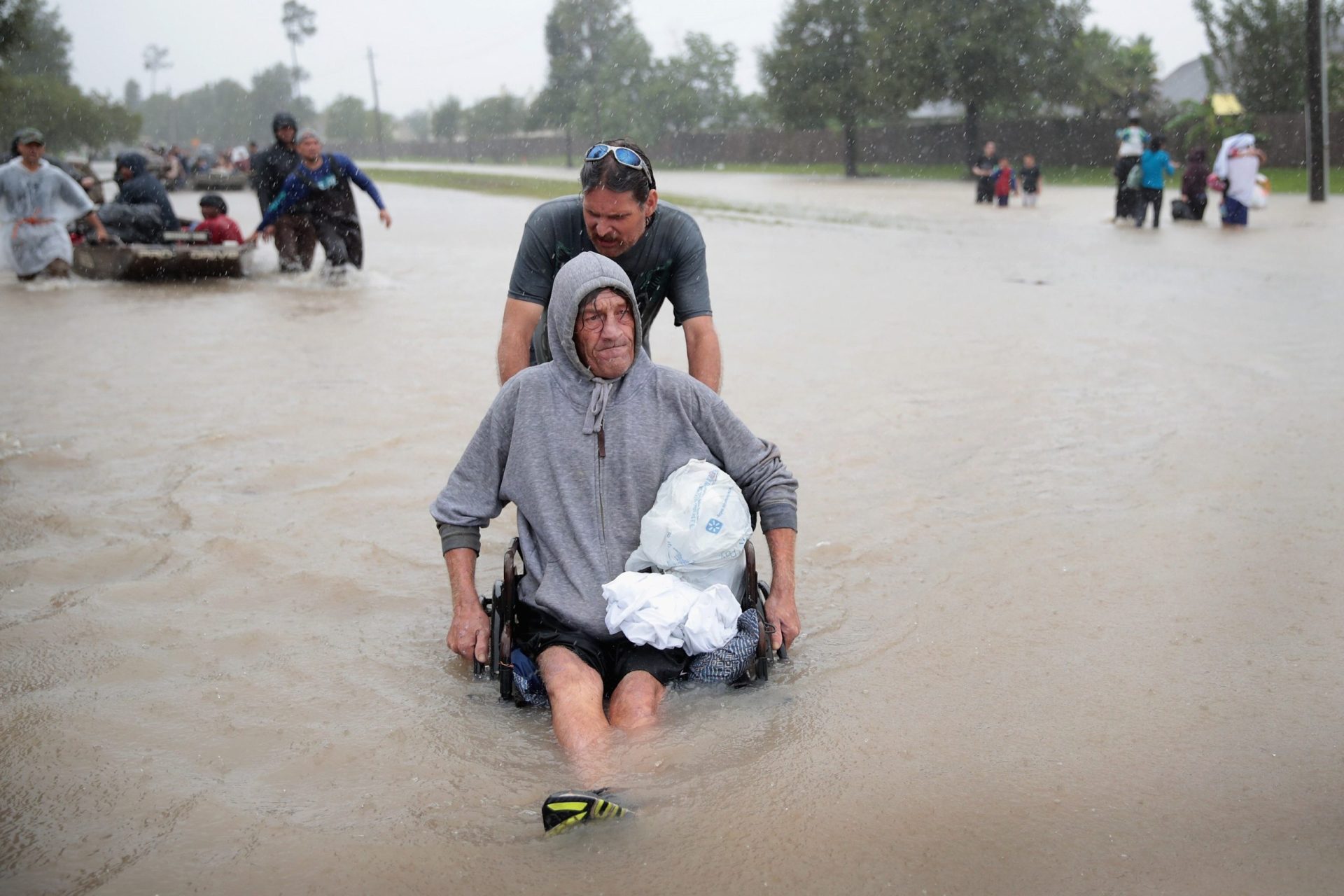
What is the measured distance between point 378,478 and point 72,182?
32.2 ft

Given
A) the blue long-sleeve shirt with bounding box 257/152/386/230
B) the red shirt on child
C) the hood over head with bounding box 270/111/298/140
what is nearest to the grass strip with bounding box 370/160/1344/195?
the red shirt on child

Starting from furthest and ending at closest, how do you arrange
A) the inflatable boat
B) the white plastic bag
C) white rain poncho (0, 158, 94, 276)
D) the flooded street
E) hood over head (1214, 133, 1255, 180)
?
hood over head (1214, 133, 1255, 180) → the inflatable boat → white rain poncho (0, 158, 94, 276) → the white plastic bag → the flooded street

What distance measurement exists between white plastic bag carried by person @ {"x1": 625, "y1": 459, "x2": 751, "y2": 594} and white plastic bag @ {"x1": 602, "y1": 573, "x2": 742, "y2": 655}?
5 cm

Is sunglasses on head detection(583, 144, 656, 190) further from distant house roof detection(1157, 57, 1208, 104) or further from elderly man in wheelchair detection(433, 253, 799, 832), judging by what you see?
distant house roof detection(1157, 57, 1208, 104)

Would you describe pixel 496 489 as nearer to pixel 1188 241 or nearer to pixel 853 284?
pixel 853 284

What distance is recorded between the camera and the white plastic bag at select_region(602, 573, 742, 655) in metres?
3.77

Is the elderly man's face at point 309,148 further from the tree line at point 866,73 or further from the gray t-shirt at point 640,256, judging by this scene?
the tree line at point 866,73

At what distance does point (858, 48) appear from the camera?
2072 inches

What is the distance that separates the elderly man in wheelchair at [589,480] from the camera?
391 centimetres

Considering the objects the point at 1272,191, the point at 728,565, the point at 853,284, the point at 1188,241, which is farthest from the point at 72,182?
the point at 1272,191

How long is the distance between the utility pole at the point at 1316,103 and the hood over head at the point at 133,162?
62.6 ft

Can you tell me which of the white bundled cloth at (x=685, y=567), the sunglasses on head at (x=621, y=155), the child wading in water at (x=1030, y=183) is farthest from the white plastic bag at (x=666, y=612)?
the child wading in water at (x=1030, y=183)

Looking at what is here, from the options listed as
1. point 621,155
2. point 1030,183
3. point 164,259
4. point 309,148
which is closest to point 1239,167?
point 1030,183

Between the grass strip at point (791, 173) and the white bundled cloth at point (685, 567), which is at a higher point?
the grass strip at point (791, 173)
